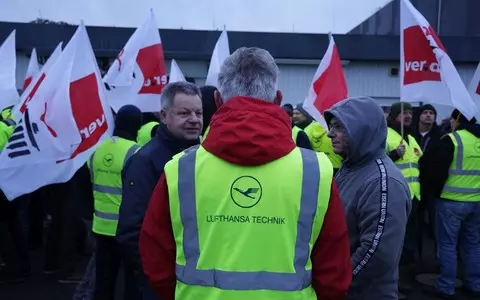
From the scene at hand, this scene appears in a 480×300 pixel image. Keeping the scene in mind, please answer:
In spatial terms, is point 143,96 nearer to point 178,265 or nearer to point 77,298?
point 77,298

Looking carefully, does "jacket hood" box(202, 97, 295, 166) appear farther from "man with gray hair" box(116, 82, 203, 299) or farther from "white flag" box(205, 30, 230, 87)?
"white flag" box(205, 30, 230, 87)

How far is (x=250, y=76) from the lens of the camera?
184cm

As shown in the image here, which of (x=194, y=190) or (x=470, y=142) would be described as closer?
(x=194, y=190)

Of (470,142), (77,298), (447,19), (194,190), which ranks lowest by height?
(77,298)

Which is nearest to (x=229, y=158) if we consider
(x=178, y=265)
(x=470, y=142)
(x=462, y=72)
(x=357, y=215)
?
(x=178, y=265)

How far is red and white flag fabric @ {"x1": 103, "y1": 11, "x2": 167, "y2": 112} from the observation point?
6141 millimetres

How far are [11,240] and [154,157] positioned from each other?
379 centimetres

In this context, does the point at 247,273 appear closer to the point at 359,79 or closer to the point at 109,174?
the point at 109,174

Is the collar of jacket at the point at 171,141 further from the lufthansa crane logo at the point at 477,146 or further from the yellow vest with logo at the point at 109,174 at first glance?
the lufthansa crane logo at the point at 477,146

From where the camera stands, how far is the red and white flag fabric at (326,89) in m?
6.14

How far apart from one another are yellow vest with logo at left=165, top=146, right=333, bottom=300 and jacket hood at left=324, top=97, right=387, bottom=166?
2.79 ft

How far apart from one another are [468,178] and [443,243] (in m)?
0.79

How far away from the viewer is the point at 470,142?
5.26m


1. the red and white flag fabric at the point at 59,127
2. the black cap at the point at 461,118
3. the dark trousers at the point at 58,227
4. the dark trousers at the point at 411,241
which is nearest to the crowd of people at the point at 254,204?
the red and white flag fabric at the point at 59,127
